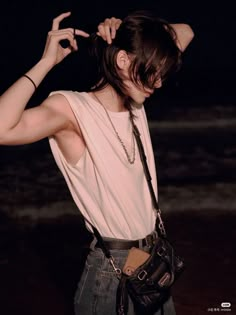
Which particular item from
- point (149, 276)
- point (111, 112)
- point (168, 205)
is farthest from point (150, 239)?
point (168, 205)

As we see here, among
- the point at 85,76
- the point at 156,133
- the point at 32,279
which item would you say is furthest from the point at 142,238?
the point at 85,76

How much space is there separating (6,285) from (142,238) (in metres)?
1.98

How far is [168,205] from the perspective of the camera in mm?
4648

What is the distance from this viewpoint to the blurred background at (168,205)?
3254mm

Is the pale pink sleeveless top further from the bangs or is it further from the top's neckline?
the bangs

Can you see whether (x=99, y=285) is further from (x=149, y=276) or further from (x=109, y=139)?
(x=109, y=139)

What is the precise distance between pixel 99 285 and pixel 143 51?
24.2 inches

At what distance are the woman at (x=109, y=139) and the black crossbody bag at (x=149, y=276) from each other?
0.06 ft

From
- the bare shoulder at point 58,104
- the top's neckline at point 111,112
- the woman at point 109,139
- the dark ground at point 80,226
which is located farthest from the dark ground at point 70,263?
the bare shoulder at point 58,104

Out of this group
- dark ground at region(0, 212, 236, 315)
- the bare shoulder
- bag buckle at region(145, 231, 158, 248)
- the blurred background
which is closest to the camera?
the bare shoulder

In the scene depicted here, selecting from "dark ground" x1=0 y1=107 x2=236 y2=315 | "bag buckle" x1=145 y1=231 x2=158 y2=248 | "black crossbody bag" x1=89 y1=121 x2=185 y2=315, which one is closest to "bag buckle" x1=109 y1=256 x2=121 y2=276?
"black crossbody bag" x1=89 y1=121 x2=185 y2=315

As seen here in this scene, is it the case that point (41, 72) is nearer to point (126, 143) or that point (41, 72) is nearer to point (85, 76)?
point (126, 143)

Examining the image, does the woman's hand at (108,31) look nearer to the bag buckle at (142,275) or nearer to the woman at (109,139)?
the woman at (109,139)

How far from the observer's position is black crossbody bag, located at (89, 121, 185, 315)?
156 cm
